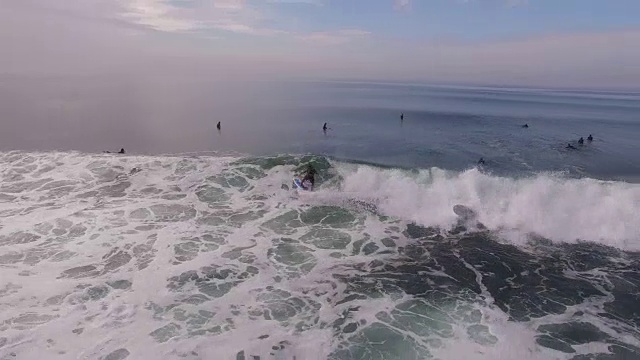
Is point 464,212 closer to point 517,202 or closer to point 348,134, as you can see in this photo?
point 517,202

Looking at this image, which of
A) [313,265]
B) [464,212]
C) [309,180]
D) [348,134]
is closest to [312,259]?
[313,265]

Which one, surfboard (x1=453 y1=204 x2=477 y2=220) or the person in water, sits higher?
the person in water

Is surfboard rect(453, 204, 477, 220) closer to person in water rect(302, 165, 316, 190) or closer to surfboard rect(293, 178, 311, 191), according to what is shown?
person in water rect(302, 165, 316, 190)

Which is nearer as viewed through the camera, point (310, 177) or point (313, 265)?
point (313, 265)

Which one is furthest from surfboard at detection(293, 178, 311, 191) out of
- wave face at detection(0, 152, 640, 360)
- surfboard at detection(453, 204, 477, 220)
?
surfboard at detection(453, 204, 477, 220)

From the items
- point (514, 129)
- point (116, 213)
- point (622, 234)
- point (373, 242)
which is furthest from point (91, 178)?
point (514, 129)

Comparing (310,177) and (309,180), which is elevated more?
(310,177)
